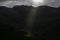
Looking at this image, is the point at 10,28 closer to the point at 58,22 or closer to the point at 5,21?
the point at 5,21

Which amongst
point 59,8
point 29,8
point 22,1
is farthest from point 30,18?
point 22,1

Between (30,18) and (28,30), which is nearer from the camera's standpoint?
(28,30)

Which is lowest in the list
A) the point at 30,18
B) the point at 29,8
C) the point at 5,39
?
the point at 5,39

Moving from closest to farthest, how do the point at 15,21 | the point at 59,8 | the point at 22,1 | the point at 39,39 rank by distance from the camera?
the point at 39,39 → the point at 15,21 → the point at 59,8 → the point at 22,1

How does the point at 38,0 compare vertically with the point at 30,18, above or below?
above

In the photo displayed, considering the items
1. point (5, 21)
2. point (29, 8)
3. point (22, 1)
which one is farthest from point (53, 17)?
point (22, 1)

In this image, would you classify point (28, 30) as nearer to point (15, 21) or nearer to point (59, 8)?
point (15, 21)

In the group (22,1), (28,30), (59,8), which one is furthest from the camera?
(22,1)
